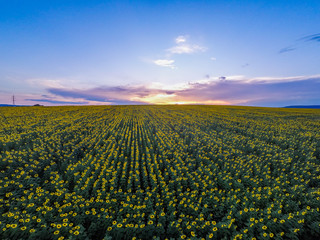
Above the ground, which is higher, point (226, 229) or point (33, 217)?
point (33, 217)

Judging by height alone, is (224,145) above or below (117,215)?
above

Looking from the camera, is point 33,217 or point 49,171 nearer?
point 33,217

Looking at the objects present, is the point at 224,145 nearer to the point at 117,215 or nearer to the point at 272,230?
the point at 272,230

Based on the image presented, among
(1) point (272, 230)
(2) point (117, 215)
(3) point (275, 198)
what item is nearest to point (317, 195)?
(3) point (275, 198)

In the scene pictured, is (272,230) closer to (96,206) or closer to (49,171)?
(96,206)

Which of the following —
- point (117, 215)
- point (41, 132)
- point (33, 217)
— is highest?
point (41, 132)

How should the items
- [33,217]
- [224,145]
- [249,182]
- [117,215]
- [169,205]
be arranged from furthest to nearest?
[224,145] < [249,182] < [169,205] < [117,215] < [33,217]

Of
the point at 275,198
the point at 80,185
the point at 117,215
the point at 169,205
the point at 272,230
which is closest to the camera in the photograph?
the point at 272,230

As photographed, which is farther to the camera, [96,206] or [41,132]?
[41,132]

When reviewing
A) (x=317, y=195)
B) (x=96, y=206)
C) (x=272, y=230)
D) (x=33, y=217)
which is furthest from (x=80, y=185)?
(x=317, y=195)
